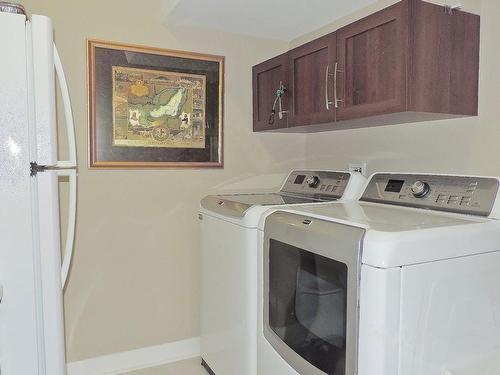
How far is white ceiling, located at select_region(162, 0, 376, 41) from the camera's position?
86.6 inches

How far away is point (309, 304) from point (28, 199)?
1014mm

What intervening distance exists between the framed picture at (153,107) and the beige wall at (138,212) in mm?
56

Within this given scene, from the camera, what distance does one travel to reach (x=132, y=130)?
2.38 meters

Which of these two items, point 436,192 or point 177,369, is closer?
point 436,192

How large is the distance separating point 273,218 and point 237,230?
11.6 inches

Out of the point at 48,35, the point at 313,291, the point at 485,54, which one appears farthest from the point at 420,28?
the point at 48,35

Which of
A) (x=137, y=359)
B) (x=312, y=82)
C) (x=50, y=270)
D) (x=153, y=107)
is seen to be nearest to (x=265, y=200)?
(x=312, y=82)

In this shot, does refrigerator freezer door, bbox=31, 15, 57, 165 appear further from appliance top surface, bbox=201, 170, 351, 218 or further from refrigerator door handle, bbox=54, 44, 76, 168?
appliance top surface, bbox=201, 170, 351, 218

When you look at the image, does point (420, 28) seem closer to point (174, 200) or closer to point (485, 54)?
point (485, 54)

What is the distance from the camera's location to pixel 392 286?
3.79ft

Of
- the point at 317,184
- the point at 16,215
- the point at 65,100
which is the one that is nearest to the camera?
the point at 16,215

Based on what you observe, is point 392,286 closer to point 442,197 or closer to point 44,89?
point 442,197

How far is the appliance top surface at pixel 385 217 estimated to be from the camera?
4.25 feet

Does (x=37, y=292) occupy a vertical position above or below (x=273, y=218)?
below
